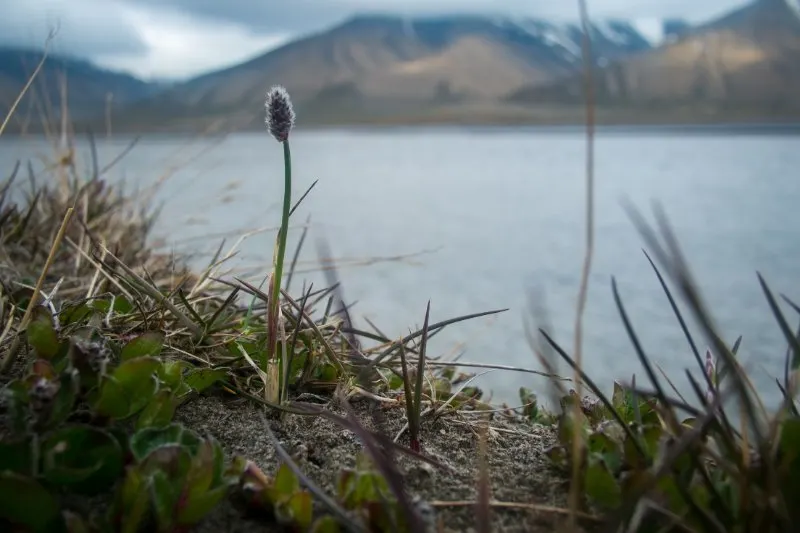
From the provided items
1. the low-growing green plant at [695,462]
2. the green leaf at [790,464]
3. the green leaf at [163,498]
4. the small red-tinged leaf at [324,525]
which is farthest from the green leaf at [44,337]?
the green leaf at [790,464]

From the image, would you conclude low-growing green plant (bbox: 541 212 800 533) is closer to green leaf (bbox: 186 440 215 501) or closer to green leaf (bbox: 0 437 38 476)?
green leaf (bbox: 186 440 215 501)

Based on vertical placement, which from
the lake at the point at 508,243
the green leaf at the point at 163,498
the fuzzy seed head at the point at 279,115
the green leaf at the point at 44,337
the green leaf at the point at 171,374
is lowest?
the lake at the point at 508,243

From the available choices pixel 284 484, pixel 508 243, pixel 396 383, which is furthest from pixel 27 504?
pixel 508 243

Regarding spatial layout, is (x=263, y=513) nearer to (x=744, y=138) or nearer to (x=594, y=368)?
(x=594, y=368)

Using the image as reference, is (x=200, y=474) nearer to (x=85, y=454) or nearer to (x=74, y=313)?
(x=85, y=454)

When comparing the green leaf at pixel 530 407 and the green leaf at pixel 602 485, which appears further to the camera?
the green leaf at pixel 530 407

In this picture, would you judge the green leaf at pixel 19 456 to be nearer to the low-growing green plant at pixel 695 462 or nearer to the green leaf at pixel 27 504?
the green leaf at pixel 27 504
